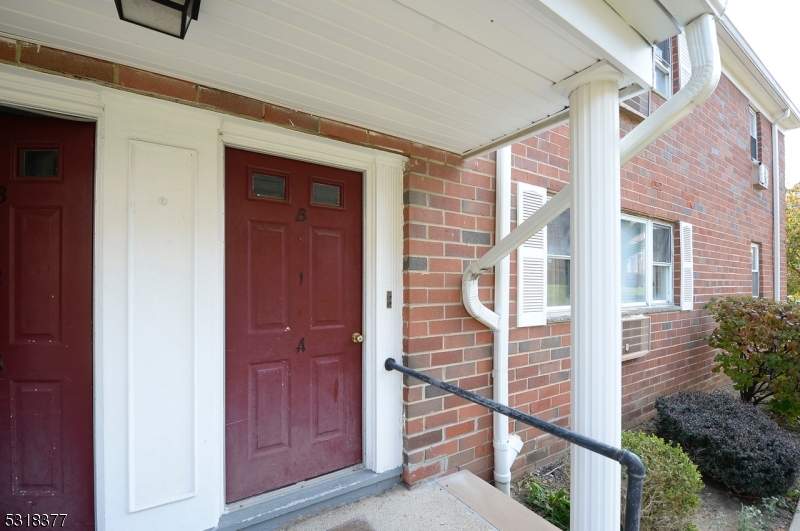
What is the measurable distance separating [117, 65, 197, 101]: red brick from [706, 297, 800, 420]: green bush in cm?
575

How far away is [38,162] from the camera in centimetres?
163

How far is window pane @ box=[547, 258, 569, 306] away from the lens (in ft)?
10.8

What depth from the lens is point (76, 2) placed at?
1184mm

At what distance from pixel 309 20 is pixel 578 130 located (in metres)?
1.17

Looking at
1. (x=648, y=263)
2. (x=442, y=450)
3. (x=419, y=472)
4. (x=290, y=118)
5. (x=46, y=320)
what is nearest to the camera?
(x=46, y=320)

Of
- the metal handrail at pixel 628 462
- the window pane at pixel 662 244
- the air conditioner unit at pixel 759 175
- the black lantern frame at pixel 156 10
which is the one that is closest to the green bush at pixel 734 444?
the window pane at pixel 662 244

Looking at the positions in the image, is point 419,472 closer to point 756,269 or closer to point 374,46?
point 374,46

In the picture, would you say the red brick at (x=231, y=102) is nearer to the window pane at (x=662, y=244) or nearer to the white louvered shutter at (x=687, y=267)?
the window pane at (x=662, y=244)

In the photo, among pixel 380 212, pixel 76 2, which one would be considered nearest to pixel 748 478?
pixel 380 212

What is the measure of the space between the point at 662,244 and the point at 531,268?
111 inches

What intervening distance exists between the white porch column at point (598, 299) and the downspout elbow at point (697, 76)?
0.53 feet

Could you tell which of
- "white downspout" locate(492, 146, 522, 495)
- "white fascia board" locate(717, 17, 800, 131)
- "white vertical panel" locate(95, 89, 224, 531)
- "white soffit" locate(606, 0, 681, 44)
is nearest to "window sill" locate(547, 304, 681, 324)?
"white downspout" locate(492, 146, 522, 495)

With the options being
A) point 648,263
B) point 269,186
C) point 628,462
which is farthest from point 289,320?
point 648,263

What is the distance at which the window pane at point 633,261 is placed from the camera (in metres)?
4.20
